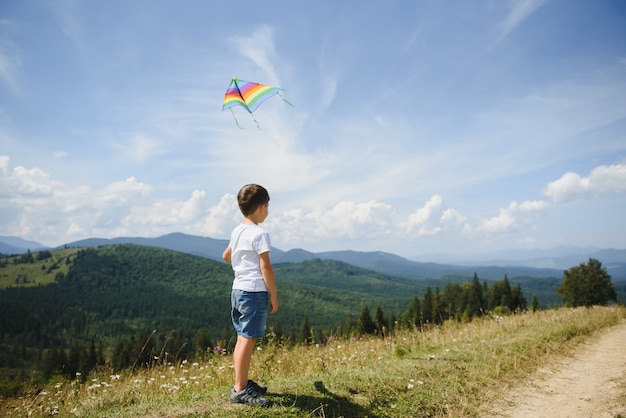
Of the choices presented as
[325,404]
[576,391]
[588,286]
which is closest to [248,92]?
[325,404]

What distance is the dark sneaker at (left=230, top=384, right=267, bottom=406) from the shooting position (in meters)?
4.39

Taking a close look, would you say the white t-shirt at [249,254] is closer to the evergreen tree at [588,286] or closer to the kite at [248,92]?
the kite at [248,92]

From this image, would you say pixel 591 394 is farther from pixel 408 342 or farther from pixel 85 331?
pixel 85 331

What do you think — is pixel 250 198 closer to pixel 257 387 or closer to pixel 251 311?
pixel 251 311

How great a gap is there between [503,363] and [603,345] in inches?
185

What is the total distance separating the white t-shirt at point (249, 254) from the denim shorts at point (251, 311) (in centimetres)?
9

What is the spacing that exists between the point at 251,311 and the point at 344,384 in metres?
2.40

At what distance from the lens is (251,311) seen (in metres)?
4.43

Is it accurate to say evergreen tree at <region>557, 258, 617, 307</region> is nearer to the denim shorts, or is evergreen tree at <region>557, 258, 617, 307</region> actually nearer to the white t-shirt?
the denim shorts

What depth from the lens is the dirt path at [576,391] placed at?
17.5ft

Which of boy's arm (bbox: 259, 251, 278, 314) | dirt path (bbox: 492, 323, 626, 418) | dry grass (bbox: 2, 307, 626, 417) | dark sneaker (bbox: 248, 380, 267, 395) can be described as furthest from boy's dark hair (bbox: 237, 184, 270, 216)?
dirt path (bbox: 492, 323, 626, 418)

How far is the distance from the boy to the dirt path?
12.6 feet

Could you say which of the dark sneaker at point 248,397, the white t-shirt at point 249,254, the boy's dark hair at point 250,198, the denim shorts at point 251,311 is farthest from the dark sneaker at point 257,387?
the boy's dark hair at point 250,198

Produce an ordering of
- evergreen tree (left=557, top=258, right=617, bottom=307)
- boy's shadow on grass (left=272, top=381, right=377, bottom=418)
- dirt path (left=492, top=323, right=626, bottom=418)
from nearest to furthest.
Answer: boy's shadow on grass (left=272, top=381, right=377, bottom=418) → dirt path (left=492, top=323, right=626, bottom=418) → evergreen tree (left=557, top=258, right=617, bottom=307)
